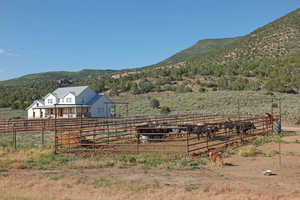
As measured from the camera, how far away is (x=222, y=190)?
28.4 feet

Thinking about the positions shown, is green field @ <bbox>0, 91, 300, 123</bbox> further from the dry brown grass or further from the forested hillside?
the dry brown grass

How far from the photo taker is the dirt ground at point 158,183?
8.37 metres

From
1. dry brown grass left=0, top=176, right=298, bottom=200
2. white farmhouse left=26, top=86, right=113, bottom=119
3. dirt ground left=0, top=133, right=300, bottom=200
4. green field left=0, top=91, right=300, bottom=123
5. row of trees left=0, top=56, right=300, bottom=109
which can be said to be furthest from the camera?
row of trees left=0, top=56, right=300, bottom=109

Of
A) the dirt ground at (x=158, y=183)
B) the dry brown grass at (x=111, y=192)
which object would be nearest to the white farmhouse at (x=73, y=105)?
the dirt ground at (x=158, y=183)

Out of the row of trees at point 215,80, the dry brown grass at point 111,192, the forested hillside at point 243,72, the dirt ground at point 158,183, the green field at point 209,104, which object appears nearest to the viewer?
the dry brown grass at point 111,192

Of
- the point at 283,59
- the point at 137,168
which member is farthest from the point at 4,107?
the point at 137,168

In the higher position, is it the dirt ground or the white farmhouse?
the white farmhouse

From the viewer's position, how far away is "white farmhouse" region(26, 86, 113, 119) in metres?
51.2

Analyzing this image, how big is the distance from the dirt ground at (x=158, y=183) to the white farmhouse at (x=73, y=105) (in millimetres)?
39453

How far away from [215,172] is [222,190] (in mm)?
2565

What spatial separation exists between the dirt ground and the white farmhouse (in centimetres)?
3945

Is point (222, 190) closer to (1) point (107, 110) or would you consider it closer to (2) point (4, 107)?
(1) point (107, 110)

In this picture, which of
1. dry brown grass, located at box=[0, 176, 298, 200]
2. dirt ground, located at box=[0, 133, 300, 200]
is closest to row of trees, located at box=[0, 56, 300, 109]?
dirt ground, located at box=[0, 133, 300, 200]

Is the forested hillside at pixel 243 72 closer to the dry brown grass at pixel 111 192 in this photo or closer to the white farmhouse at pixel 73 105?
the white farmhouse at pixel 73 105
